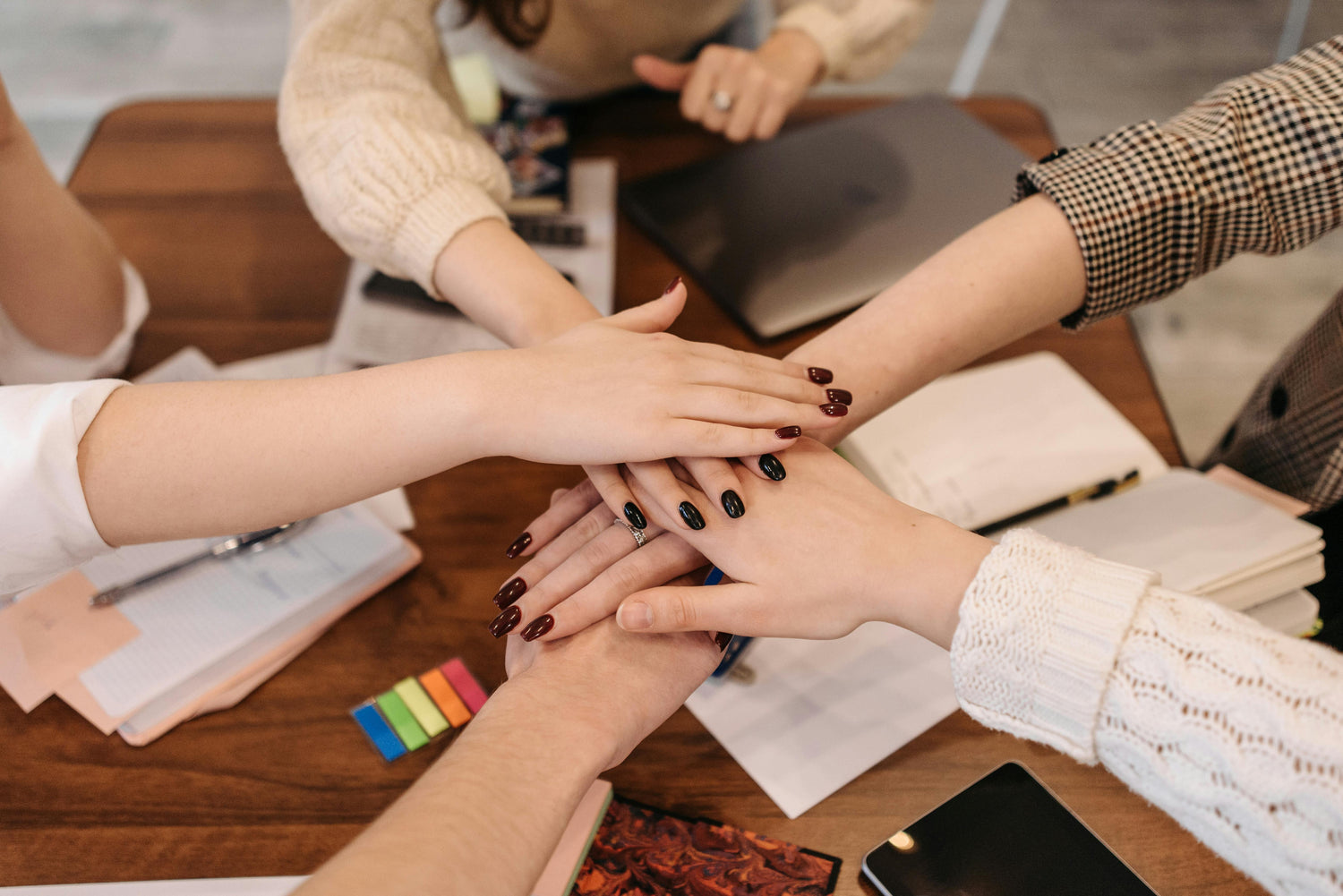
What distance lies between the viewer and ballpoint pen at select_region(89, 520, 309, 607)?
2.69ft

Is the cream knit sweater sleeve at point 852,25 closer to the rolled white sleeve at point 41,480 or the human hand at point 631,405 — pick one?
the human hand at point 631,405

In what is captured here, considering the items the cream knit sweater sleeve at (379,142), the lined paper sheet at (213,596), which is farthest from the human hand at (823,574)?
the cream knit sweater sleeve at (379,142)

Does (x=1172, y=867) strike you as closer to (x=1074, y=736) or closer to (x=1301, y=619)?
(x=1074, y=736)

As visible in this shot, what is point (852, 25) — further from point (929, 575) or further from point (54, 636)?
point (54, 636)

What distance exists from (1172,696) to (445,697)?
1.90 ft

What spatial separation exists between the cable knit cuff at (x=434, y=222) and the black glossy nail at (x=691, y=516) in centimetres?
42

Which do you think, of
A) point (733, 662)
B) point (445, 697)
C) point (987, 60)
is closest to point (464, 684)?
point (445, 697)

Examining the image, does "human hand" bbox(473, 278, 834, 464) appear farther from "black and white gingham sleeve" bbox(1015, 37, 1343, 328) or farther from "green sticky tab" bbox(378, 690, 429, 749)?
"black and white gingham sleeve" bbox(1015, 37, 1343, 328)

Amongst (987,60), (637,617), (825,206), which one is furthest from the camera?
(987,60)

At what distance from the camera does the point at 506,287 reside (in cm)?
93

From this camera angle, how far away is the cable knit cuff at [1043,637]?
0.63 meters

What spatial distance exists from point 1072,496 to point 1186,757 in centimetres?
34

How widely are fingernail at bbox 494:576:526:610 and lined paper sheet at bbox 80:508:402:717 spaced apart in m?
0.14

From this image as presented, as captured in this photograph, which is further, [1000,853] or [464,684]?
[464,684]
